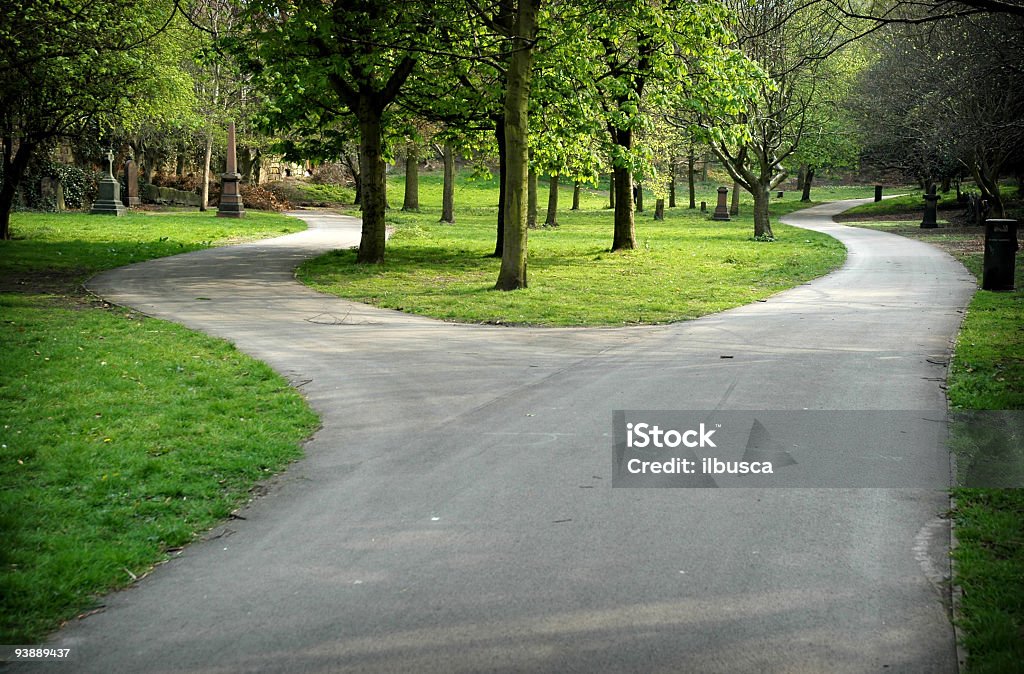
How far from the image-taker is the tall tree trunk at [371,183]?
1994cm

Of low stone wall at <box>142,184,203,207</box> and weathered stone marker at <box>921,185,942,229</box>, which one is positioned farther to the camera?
low stone wall at <box>142,184,203,207</box>

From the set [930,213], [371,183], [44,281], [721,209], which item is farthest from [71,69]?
[721,209]

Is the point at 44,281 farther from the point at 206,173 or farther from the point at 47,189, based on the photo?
the point at 206,173

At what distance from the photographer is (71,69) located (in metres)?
20.5

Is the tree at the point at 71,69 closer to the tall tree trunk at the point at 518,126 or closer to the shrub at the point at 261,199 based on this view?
the tall tree trunk at the point at 518,126

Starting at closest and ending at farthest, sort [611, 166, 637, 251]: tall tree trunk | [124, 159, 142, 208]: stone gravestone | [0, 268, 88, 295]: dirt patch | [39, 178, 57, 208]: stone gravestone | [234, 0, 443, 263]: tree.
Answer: [0, 268, 88, 295]: dirt patch
[234, 0, 443, 263]: tree
[611, 166, 637, 251]: tall tree trunk
[39, 178, 57, 208]: stone gravestone
[124, 159, 142, 208]: stone gravestone

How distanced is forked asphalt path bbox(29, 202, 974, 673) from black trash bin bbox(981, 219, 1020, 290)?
747 cm

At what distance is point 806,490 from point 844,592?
150cm

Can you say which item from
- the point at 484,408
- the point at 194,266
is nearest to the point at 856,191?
the point at 194,266

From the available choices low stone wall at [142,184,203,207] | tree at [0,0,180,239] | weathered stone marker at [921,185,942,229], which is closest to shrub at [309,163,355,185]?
low stone wall at [142,184,203,207]

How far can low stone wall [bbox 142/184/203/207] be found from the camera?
144 ft

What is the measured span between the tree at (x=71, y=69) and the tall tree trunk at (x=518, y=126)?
349 inches

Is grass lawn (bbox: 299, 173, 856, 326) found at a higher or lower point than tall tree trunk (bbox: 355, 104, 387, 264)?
lower

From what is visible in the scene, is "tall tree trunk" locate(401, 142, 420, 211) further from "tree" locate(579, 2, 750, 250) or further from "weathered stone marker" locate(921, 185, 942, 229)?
"tree" locate(579, 2, 750, 250)
